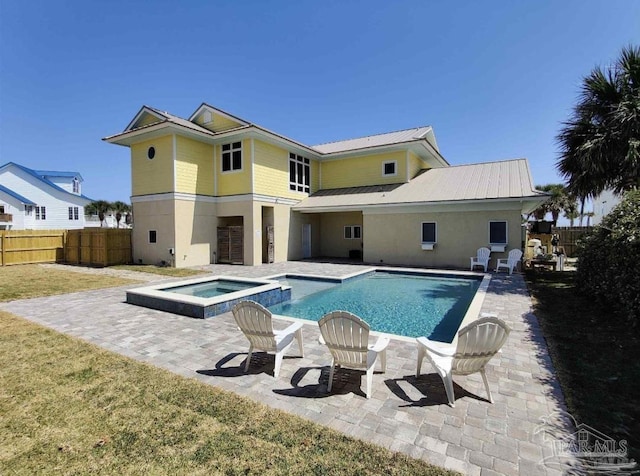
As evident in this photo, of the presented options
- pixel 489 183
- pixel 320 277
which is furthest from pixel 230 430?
pixel 489 183

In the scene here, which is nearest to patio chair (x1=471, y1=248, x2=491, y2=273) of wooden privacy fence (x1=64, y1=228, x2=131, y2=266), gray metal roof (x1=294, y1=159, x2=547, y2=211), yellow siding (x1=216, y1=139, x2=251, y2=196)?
gray metal roof (x1=294, y1=159, x2=547, y2=211)

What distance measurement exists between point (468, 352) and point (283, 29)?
15733mm

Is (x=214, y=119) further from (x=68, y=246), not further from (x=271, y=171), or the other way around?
(x=68, y=246)

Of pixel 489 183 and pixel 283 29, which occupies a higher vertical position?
pixel 283 29

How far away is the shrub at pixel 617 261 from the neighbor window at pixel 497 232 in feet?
19.5

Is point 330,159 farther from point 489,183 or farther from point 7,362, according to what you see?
point 7,362

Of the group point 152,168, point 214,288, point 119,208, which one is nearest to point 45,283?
point 214,288

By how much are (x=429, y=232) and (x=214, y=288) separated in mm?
11285

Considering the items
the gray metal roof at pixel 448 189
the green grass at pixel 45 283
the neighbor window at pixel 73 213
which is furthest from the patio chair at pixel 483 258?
the neighbor window at pixel 73 213

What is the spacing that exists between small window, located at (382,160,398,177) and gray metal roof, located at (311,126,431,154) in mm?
1229

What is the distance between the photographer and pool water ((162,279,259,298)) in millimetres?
11056

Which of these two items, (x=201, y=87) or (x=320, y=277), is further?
(x=201, y=87)

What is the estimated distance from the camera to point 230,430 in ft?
10.4

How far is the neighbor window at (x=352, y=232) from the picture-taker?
21.4 meters
